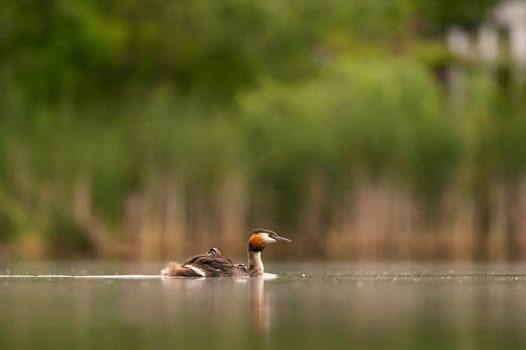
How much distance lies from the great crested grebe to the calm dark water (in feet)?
0.64

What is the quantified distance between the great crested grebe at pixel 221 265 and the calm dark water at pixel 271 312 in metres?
0.20

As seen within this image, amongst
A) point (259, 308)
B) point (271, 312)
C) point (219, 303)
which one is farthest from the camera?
point (219, 303)

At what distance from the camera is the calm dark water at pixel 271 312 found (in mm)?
Answer: 12023

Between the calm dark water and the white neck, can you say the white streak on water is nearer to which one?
the calm dark water

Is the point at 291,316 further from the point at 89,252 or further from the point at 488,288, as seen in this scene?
the point at 89,252

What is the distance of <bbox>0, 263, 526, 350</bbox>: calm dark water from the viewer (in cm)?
1202

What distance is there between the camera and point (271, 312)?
1414cm

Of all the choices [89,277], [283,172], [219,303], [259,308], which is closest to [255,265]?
[89,277]

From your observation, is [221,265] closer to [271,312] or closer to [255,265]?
[255,265]

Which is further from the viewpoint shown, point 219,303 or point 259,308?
point 219,303

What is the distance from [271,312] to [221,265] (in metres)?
4.56

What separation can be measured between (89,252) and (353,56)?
750 inches

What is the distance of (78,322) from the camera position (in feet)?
44.0

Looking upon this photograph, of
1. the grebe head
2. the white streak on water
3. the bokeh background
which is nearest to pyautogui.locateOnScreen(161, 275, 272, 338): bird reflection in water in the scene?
the grebe head
